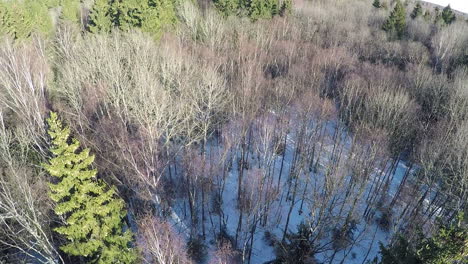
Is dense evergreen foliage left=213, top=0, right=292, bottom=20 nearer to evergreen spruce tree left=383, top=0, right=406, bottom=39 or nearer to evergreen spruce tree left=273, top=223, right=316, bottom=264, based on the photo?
evergreen spruce tree left=383, top=0, right=406, bottom=39

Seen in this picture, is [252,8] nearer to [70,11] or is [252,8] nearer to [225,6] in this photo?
[225,6]

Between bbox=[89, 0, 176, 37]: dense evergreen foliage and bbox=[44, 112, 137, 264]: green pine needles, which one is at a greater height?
bbox=[89, 0, 176, 37]: dense evergreen foliage

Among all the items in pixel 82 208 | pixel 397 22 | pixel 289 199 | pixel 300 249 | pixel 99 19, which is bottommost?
pixel 289 199

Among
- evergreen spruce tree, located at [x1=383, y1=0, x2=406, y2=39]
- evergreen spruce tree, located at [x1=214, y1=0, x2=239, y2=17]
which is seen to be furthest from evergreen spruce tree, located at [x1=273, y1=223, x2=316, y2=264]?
evergreen spruce tree, located at [x1=383, y1=0, x2=406, y2=39]

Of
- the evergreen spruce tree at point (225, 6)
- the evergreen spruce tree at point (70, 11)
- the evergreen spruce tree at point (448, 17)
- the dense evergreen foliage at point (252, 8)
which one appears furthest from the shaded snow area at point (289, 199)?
the evergreen spruce tree at point (448, 17)

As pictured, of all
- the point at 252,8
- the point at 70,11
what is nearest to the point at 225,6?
the point at 252,8

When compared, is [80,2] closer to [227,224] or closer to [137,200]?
[137,200]
